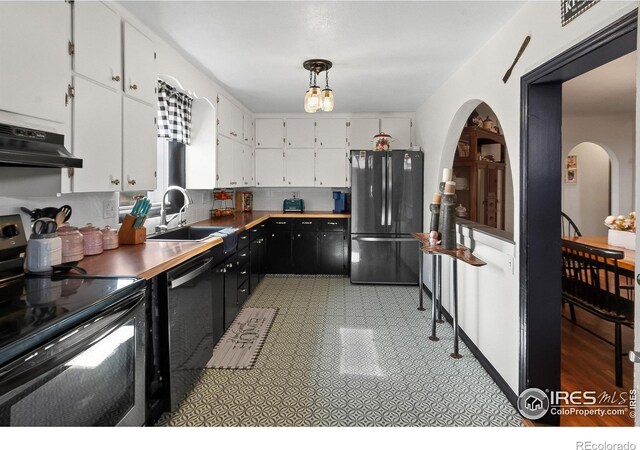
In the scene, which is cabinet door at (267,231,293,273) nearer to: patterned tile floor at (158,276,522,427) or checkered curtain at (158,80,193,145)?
patterned tile floor at (158,276,522,427)

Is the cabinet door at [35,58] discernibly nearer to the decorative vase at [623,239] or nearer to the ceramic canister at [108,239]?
the ceramic canister at [108,239]

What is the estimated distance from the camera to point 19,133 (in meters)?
1.54

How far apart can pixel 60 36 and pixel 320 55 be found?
76.4 inches

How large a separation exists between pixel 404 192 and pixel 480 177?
43.1 inches

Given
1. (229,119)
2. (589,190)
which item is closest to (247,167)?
(229,119)

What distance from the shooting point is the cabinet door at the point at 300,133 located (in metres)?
5.79

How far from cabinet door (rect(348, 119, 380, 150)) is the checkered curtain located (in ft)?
8.26

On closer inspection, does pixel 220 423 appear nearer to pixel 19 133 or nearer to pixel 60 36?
pixel 19 133

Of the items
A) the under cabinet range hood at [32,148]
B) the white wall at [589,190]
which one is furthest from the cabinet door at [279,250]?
the white wall at [589,190]

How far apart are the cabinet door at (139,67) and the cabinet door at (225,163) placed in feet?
5.13

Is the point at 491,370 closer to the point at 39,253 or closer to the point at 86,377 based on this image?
the point at 86,377

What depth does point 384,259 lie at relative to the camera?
5.08 meters

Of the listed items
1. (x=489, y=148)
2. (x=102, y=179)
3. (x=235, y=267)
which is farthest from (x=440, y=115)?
(x=102, y=179)

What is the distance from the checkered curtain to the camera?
11.5ft
